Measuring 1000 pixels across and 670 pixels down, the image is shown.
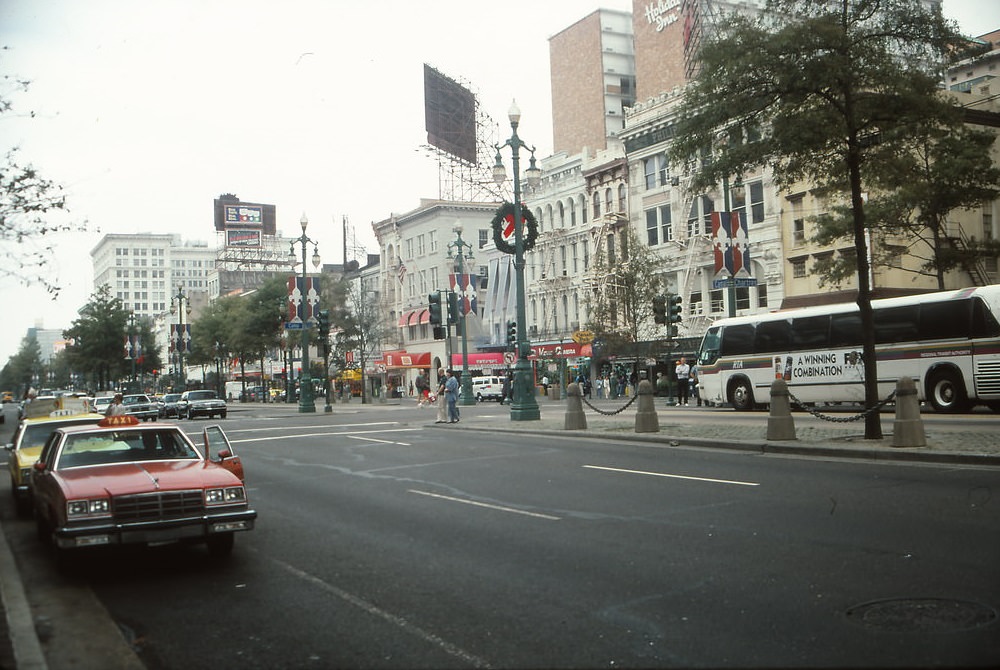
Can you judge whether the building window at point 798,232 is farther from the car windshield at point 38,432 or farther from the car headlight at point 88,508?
the car headlight at point 88,508

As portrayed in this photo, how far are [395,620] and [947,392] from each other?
72.7 feet

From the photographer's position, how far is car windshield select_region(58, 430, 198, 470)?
9383 millimetres

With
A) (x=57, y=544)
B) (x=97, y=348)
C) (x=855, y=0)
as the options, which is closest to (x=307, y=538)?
(x=57, y=544)

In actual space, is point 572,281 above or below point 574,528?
above

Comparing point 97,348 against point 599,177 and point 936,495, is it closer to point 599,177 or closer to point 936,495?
point 599,177

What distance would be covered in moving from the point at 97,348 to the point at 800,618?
9277 cm

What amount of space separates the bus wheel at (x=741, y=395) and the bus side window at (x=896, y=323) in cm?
569

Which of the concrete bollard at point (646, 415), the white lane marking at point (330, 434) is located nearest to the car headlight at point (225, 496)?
the concrete bollard at point (646, 415)

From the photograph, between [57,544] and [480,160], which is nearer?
[57,544]

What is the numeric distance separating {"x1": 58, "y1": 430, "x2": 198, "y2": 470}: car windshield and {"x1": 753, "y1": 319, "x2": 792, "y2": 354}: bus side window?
23330 millimetres

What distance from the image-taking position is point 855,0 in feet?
54.1

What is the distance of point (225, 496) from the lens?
8516 mm

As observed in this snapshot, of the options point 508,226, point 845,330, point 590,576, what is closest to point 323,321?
point 508,226

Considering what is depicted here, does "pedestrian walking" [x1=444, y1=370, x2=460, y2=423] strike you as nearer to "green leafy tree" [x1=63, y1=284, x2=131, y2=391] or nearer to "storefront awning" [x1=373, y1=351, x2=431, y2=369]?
"storefront awning" [x1=373, y1=351, x2=431, y2=369]
